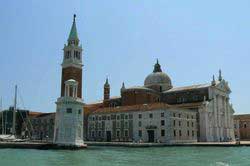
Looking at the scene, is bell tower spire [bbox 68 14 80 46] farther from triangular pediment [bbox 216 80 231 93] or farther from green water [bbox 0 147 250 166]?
triangular pediment [bbox 216 80 231 93]

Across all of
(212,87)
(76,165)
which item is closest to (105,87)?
(212,87)

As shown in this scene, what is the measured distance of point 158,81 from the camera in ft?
249

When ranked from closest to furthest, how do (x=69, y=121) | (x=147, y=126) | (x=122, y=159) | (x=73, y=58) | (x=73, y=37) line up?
1. (x=122, y=159)
2. (x=69, y=121)
3. (x=73, y=37)
4. (x=73, y=58)
5. (x=147, y=126)

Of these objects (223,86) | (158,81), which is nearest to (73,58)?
(158,81)

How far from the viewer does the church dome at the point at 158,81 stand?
248 feet

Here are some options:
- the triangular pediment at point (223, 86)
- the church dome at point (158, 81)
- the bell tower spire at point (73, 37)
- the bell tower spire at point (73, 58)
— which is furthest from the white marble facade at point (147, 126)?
the bell tower spire at point (73, 37)

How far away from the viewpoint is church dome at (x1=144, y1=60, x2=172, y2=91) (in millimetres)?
75562

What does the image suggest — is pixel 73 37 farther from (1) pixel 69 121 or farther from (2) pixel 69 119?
(1) pixel 69 121

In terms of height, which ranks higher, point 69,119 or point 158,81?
point 158,81

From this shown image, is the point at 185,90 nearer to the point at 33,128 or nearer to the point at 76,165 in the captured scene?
the point at 33,128

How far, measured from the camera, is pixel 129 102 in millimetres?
71188

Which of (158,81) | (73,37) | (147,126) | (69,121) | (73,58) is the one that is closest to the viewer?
(69,121)

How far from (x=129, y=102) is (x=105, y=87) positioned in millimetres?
15964

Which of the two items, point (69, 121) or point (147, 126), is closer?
point (69, 121)
